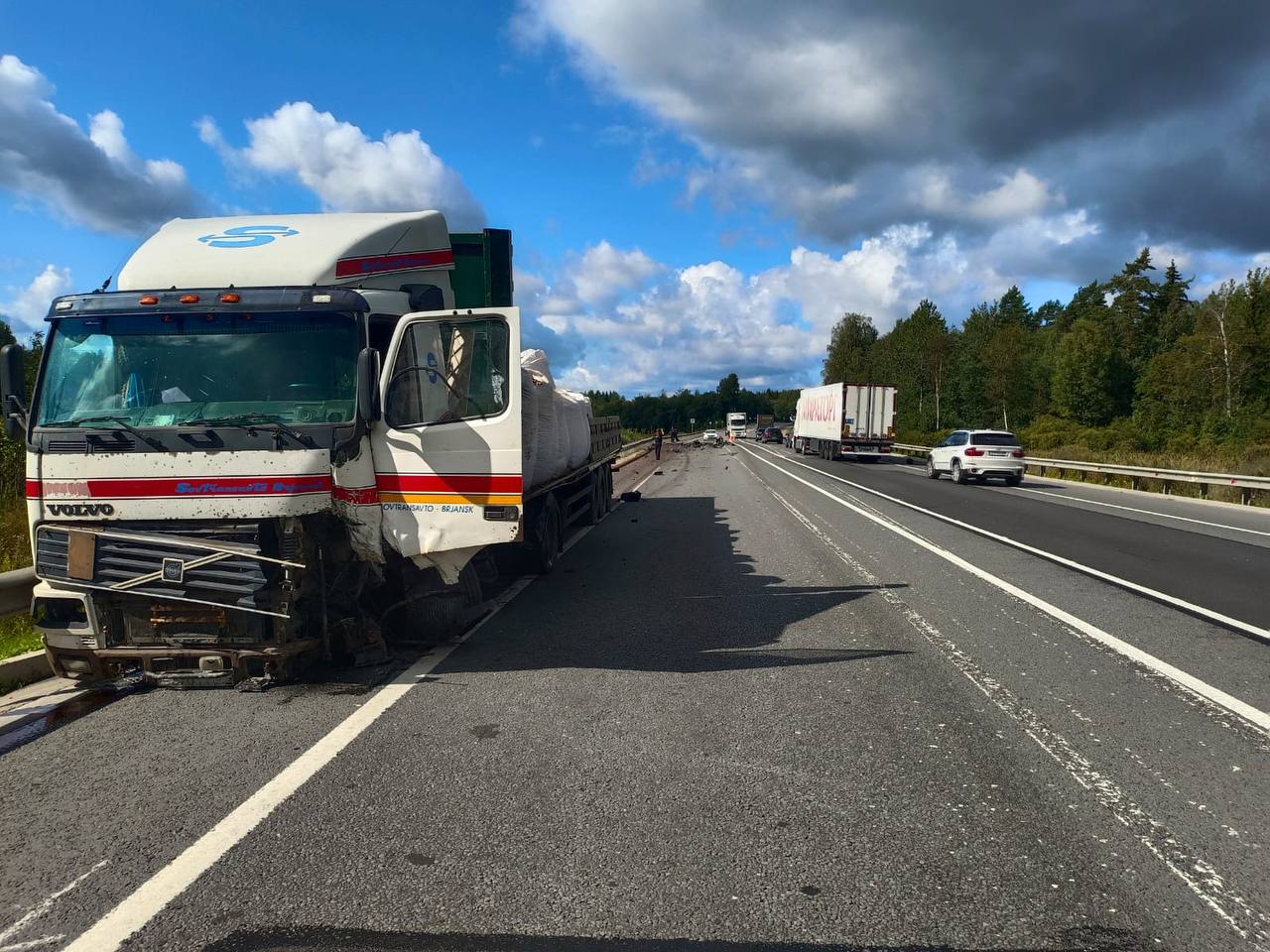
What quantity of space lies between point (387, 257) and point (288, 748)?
401 cm

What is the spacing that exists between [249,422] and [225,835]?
104 inches

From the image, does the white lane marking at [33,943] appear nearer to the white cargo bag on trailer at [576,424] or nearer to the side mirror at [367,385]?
the side mirror at [367,385]

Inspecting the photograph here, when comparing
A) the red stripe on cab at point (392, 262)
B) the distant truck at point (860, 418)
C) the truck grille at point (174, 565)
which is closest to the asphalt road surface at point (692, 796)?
the truck grille at point (174, 565)

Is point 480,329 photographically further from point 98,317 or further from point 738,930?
point 738,930

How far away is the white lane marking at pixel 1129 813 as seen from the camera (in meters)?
2.85

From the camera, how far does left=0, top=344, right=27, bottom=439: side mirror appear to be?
5.32m

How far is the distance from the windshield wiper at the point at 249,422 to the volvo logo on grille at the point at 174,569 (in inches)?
34.2

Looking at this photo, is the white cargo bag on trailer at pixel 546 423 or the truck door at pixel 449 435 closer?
the truck door at pixel 449 435

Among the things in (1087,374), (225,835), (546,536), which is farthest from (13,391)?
(1087,374)

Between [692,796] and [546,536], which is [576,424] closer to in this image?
[546,536]

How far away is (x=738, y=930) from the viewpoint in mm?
2771

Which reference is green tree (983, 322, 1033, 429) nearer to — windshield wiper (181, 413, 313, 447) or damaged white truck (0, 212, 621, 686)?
damaged white truck (0, 212, 621, 686)

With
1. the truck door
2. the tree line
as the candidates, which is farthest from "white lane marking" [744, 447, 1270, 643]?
the tree line

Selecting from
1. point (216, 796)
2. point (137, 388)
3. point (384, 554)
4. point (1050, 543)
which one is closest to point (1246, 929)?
point (216, 796)
